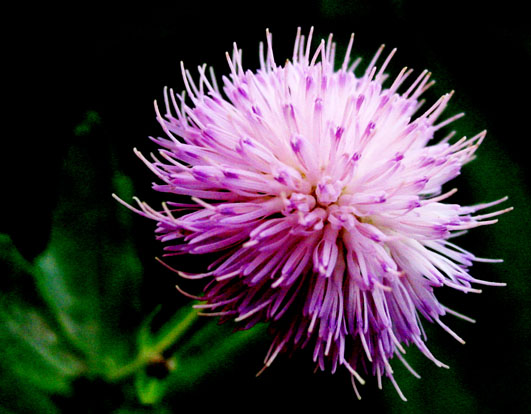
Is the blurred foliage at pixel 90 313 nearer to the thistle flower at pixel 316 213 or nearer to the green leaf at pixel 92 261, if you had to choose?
the green leaf at pixel 92 261

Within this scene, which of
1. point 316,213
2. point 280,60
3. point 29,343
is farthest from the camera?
point 280,60

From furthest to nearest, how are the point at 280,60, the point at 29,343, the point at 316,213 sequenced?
1. the point at 280,60
2. the point at 29,343
3. the point at 316,213

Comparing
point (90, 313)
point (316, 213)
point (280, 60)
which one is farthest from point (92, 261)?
point (280, 60)

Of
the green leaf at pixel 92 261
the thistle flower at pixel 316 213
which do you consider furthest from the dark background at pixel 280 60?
the thistle flower at pixel 316 213

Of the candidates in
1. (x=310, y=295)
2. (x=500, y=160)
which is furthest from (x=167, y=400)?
(x=500, y=160)

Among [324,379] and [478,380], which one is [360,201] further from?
[478,380]

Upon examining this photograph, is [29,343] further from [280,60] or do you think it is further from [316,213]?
[280,60]
